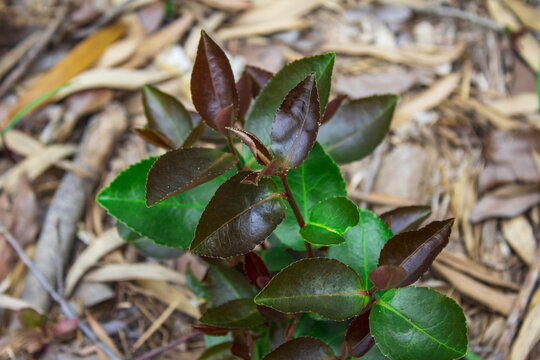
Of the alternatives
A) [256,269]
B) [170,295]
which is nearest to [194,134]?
[256,269]

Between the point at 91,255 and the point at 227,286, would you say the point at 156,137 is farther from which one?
the point at 91,255

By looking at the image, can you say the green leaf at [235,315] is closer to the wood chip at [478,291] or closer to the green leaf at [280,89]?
the green leaf at [280,89]

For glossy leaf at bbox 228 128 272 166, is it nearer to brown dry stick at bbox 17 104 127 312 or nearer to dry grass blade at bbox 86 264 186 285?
dry grass blade at bbox 86 264 186 285

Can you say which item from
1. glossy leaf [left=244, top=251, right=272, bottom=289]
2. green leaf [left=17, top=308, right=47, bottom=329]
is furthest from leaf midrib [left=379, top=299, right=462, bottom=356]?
green leaf [left=17, top=308, right=47, bottom=329]

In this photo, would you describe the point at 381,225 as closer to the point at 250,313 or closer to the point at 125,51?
the point at 250,313

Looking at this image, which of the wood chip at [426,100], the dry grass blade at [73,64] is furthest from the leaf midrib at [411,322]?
the dry grass blade at [73,64]

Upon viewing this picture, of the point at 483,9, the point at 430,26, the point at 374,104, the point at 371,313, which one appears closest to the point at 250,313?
the point at 371,313

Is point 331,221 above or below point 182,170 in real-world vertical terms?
below
